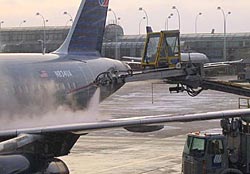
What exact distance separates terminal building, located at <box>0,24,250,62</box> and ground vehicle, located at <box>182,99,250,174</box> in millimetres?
109388

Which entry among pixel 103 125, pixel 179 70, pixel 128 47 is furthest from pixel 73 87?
pixel 128 47

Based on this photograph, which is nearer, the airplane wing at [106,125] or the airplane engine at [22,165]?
the airplane engine at [22,165]

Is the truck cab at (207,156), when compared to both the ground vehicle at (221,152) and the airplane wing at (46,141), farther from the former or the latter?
the airplane wing at (46,141)

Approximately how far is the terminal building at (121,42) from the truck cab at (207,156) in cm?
11061

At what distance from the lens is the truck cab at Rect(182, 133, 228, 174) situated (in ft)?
59.8

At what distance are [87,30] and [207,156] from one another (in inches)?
639

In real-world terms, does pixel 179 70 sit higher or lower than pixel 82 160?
higher

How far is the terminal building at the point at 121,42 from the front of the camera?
144125 millimetres

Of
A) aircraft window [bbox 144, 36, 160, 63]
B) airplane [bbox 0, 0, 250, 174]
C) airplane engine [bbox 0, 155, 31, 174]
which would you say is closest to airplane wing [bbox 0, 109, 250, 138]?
airplane [bbox 0, 0, 250, 174]

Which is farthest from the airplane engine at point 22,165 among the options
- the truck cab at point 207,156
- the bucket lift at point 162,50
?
the bucket lift at point 162,50

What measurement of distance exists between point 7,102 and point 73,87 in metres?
6.18

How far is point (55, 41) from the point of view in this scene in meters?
159

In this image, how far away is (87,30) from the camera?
108ft

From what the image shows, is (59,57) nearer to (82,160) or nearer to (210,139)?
(82,160)
